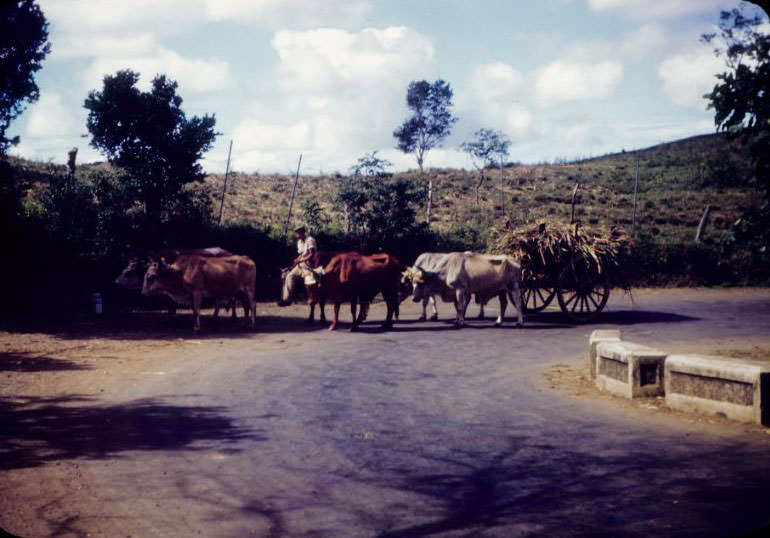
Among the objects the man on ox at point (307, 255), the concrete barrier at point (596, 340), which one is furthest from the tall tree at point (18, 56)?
the concrete barrier at point (596, 340)

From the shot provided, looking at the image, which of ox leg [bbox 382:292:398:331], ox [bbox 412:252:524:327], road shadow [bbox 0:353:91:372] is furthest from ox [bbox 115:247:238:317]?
ox [bbox 412:252:524:327]

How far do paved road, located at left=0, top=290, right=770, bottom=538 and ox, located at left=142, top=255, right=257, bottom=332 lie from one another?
5.15m

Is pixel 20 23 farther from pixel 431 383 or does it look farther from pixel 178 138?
pixel 431 383

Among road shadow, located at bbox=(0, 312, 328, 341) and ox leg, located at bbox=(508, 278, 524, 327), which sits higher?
ox leg, located at bbox=(508, 278, 524, 327)

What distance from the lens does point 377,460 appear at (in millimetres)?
6617

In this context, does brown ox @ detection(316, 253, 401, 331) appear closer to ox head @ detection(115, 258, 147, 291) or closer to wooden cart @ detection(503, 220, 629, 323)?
wooden cart @ detection(503, 220, 629, 323)

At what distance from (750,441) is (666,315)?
43.1 ft

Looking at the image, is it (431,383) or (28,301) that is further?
(28,301)

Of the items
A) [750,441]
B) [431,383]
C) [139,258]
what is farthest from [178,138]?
[750,441]

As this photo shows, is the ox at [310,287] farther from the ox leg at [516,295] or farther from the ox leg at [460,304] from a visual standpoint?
the ox leg at [516,295]

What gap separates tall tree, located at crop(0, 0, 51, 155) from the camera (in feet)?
53.9

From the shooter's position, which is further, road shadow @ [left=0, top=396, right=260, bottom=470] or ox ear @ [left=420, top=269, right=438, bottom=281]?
ox ear @ [left=420, top=269, right=438, bottom=281]

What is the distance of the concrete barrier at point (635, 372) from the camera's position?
9539mm

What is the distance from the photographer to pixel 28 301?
56.9 ft
